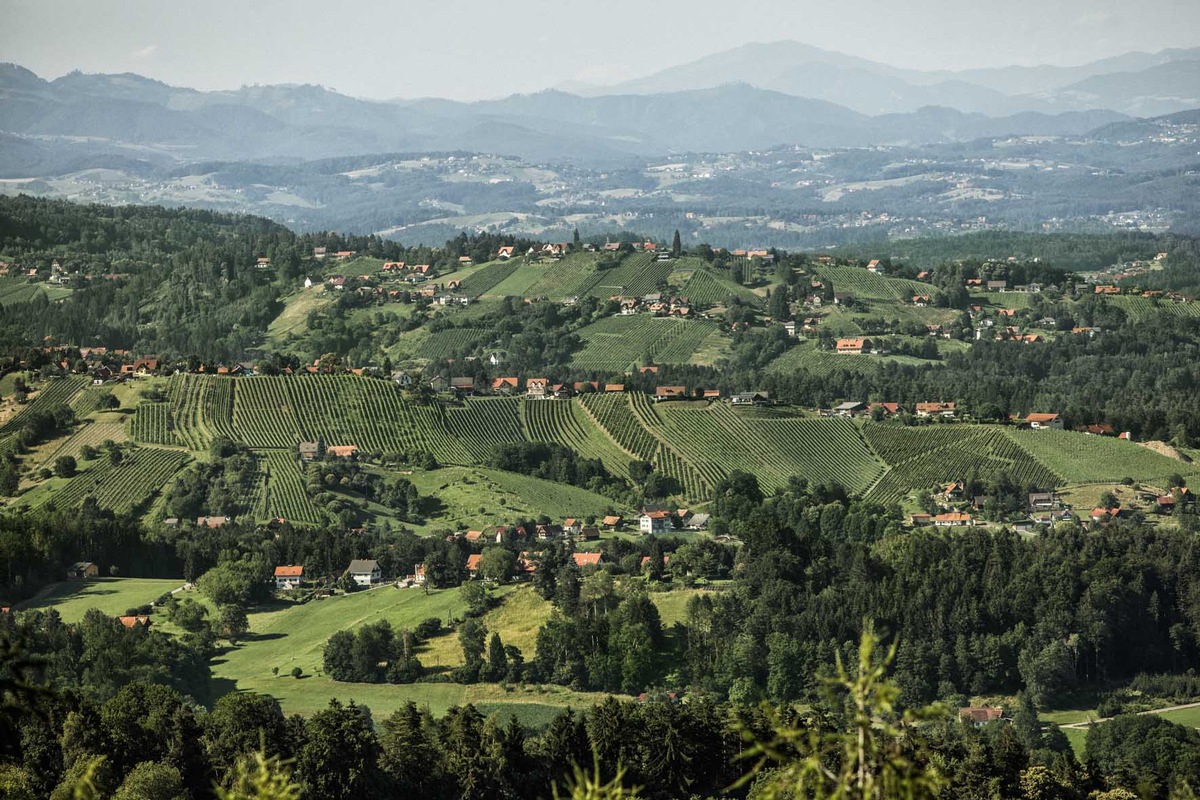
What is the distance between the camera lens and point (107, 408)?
271 ft

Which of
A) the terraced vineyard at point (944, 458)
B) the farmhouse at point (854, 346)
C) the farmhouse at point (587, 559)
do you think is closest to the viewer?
the farmhouse at point (587, 559)

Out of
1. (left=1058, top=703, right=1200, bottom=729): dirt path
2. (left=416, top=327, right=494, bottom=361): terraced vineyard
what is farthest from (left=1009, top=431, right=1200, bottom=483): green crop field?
(left=416, top=327, right=494, bottom=361): terraced vineyard

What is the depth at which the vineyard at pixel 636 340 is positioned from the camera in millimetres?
114312

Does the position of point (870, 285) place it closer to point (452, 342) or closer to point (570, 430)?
point (452, 342)

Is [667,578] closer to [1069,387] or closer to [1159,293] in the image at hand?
[1069,387]

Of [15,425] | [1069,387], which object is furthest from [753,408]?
[15,425]

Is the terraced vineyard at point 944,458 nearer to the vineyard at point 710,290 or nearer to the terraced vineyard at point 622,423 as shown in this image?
the terraced vineyard at point 622,423

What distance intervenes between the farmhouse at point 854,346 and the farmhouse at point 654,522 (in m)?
44.4

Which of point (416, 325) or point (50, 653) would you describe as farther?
point (416, 325)

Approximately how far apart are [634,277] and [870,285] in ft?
64.7

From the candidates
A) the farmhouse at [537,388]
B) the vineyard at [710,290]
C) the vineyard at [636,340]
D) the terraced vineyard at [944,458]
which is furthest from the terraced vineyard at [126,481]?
the vineyard at [710,290]

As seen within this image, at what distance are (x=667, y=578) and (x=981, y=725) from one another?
634 inches

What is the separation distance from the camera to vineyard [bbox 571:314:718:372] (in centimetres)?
11431

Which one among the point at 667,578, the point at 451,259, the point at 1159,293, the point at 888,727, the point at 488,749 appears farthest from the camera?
the point at 451,259
